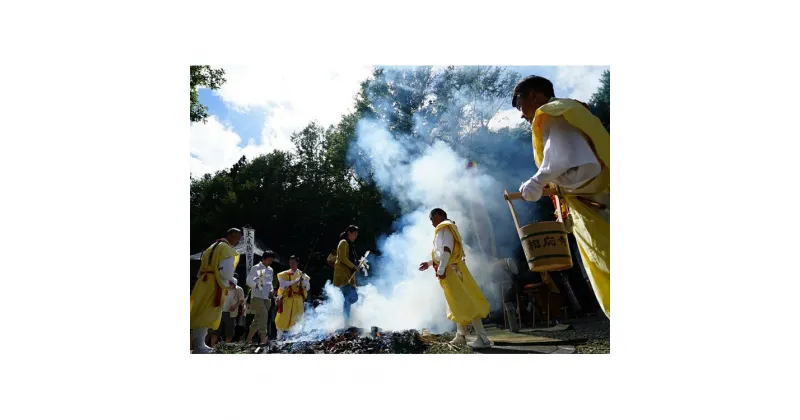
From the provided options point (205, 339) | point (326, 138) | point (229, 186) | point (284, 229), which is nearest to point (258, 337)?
point (205, 339)

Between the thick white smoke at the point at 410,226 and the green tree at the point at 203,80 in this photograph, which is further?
the thick white smoke at the point at 410,226

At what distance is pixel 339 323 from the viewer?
22.8 ft

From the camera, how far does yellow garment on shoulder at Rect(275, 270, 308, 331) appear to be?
7012mm

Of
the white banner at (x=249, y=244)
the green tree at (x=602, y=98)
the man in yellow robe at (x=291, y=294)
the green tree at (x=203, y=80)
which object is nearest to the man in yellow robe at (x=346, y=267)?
the man in yellow robe at (x=291, y=294)

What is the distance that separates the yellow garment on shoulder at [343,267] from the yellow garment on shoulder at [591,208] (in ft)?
11.8

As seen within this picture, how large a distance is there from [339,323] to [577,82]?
381 centimetres

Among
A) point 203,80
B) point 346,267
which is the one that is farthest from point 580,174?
point 203,80

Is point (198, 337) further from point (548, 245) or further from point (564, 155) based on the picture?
point (564, 155)

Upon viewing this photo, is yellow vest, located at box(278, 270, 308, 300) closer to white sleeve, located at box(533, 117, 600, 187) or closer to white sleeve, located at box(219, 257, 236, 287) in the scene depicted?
white sleeve, located at box(219, 257, 236, 287)

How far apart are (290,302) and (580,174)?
4.40 metres

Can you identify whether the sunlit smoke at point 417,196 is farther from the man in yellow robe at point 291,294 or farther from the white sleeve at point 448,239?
the white sleeve at point 448,239

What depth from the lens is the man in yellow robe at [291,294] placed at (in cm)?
705

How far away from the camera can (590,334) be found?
627 centimetres

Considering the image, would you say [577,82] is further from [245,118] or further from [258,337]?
[258,337]
